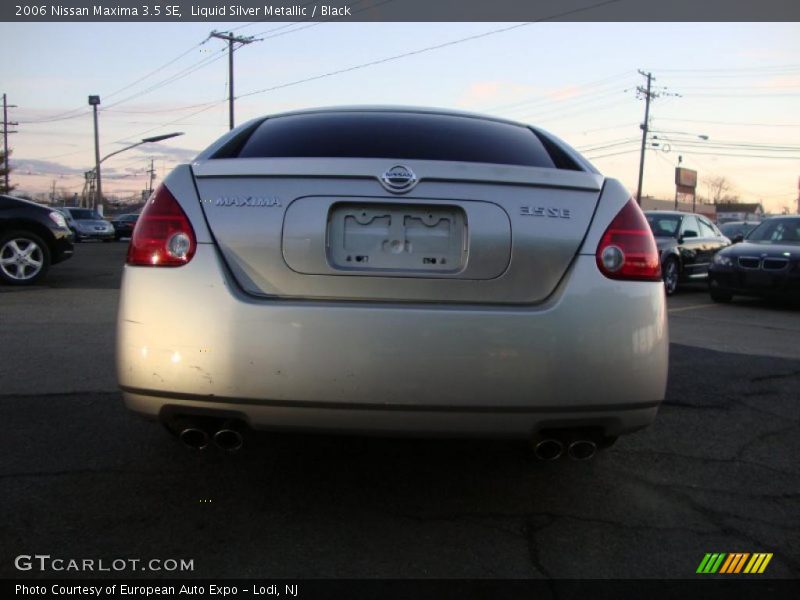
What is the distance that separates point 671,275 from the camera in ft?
42.9

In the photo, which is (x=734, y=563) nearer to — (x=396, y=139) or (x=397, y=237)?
(x=397, y=237)

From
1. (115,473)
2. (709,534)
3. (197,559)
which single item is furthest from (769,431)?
(115,473)

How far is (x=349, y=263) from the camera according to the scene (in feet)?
8.23

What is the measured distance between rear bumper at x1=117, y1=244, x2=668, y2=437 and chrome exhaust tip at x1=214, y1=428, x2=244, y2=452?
0.46 ft

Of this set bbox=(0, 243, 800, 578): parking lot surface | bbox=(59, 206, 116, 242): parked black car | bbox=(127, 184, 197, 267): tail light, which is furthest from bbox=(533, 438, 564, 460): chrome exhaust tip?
bbox=(59, 206, 116, 242): parked black car

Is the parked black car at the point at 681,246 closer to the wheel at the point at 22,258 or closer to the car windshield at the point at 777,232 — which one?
the car windshield at the point at 777,232

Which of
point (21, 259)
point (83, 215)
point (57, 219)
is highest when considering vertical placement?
point (57, 219)

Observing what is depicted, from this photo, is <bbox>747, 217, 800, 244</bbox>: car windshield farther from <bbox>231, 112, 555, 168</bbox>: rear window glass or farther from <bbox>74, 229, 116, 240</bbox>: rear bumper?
<bbox>74, 229, 116, 240</bbox>: rear bumper

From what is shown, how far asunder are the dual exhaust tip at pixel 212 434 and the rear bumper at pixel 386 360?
0.11 m

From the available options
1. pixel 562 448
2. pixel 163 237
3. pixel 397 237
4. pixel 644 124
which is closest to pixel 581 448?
pixel 562 448

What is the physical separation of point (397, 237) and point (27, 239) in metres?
9.35

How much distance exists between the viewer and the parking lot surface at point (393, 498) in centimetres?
249

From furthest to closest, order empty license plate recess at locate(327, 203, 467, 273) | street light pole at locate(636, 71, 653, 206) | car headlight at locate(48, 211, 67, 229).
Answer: street light pole at locate(636, 71, 653, 206)
car headlight at locate(48, 211, 67, 229)
empty license plate recess at locate(327, 203, 467, 273)

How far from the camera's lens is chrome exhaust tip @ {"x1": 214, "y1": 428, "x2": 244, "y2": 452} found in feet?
8.50
